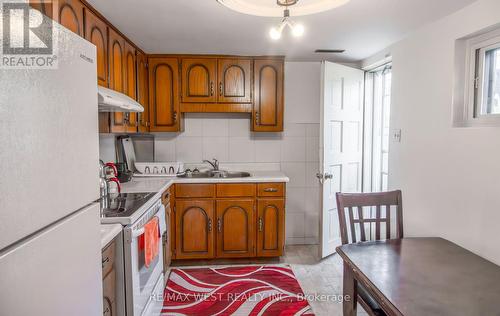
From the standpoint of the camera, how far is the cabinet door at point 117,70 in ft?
8.00

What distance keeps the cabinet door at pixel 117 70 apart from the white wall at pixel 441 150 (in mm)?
2386

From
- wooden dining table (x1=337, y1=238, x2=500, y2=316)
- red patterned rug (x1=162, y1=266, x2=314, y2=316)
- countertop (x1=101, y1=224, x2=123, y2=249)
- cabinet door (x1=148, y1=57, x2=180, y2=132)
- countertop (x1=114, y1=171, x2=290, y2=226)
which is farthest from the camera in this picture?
cabinet door (x1=148, y1=57, x2=180, y2=132)

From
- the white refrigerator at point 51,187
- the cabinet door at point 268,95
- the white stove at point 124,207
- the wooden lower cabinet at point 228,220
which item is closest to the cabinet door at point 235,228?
the wooden lower cabinet at point 228,220

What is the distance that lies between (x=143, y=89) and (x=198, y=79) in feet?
1.90

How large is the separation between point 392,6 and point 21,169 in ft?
7.26

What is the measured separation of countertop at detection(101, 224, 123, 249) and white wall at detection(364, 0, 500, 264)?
2.04 metres

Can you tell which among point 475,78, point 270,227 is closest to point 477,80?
point 475,78

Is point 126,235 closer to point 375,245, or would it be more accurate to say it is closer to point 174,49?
point 375,245

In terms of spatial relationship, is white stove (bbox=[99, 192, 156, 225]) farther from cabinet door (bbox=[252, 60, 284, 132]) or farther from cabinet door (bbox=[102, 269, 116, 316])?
cabinet door (bbox=[252, 60, 284, 132])

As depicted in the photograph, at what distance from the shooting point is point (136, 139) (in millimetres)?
3576

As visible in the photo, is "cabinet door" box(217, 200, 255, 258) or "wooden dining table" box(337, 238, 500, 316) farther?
"cabinet door" box(217, 200, 255, 258)

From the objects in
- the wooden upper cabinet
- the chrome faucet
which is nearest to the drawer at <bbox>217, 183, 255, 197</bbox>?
the chrome faucet

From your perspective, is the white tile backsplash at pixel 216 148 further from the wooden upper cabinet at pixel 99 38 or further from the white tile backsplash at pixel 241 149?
the wooden upper cabinet at pixel 99 38

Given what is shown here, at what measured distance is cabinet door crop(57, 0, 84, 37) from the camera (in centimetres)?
172
